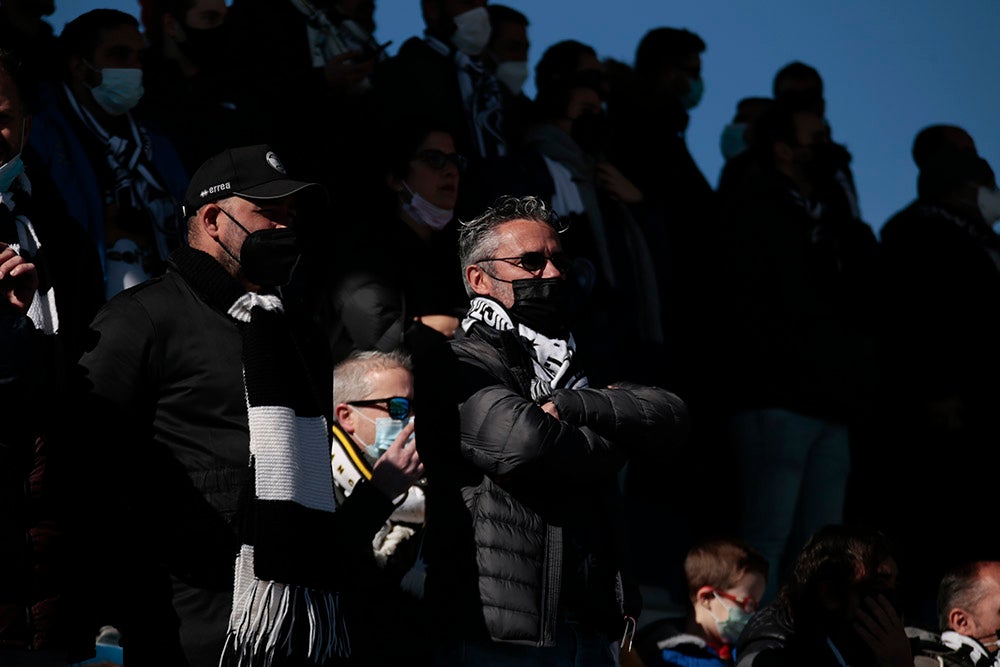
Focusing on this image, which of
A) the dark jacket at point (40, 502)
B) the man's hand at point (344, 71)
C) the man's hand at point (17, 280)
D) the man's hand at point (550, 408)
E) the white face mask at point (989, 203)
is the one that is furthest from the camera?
the white face mask at point (989, 203)

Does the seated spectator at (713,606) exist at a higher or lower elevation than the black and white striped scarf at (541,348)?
lower

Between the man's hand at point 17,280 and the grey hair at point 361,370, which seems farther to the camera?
the grey hair at point 361,370

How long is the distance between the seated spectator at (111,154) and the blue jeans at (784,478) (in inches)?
122

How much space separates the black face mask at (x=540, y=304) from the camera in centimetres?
475

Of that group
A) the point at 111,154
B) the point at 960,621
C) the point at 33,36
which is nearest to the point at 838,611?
the point at 960,621

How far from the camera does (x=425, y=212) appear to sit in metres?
6.85

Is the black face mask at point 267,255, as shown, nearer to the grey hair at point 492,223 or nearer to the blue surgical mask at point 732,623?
the grey hair at point 492,223

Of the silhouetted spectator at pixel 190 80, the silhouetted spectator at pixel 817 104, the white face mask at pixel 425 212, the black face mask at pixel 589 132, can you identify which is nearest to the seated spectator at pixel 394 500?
the white face mask at pixel 425 212

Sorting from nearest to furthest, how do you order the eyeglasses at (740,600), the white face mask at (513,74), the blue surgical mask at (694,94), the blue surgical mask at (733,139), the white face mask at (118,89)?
the eyeglasses at (740,600) < the white face mask at (118,89) < the white face mask at (513,74) < the blue surgical mask at (694,94) < the blue surgical mask at (733,139)

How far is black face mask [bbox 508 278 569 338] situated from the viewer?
4746 millimetres

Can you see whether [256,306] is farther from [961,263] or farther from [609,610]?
[961,263]

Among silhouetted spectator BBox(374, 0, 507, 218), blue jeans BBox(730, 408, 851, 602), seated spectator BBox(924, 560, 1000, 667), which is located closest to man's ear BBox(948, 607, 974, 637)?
seated spectator BBox(924, 560, 1000, 667)

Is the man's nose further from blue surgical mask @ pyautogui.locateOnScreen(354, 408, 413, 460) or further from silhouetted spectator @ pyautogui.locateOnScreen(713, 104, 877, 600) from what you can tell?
silhouetted spectator @ pyautogui.locateOnScreen(713, 104, 877, 600)

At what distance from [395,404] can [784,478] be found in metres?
2.94
